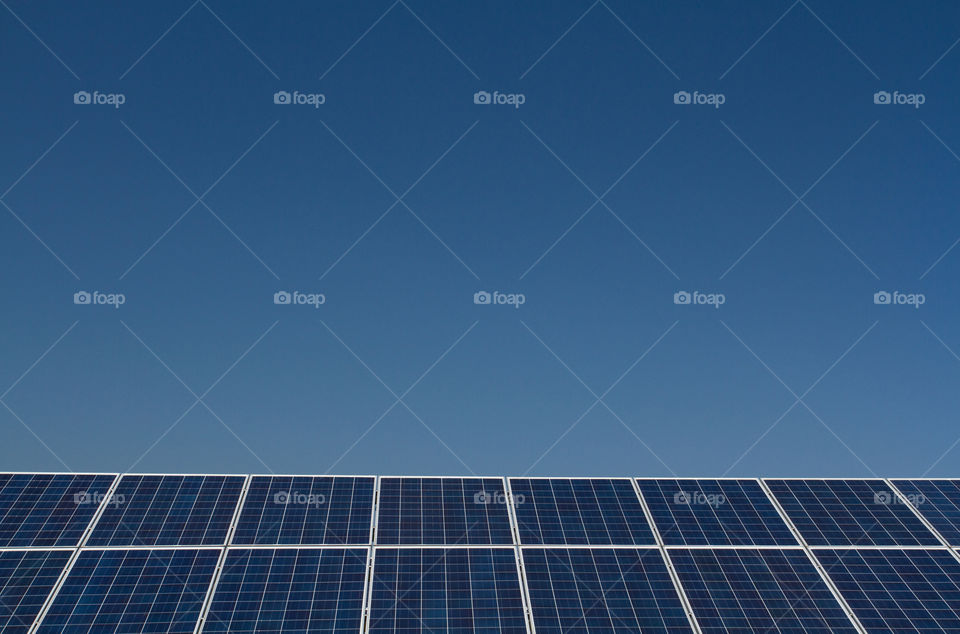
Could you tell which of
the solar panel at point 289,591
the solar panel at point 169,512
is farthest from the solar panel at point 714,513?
the solar panel at point 169,512

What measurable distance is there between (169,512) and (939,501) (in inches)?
1099

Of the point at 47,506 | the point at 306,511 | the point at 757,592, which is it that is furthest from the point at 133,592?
the point at 757,592

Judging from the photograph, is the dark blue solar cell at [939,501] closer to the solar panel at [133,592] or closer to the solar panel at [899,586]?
the solar panel at [899,586]

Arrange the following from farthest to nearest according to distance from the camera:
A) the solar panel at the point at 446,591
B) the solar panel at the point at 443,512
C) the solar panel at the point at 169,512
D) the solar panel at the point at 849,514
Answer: the solar panel at the point at 849,514 → the solar panel at the point at 443,512 → the solar panel at the point at 169,512 → the solar panel at the point at 446,591

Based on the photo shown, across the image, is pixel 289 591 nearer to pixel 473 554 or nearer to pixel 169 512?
pixel 473 554

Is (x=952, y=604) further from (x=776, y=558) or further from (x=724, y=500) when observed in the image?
(x=724, y=500)

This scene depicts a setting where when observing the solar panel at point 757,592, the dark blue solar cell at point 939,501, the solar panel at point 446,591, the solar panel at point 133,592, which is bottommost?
the solar panel at point 133,592

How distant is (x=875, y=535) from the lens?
2481cm

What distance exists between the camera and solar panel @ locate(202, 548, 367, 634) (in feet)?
65.6

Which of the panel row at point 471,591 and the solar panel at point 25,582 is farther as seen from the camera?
the panel row at point 471,591

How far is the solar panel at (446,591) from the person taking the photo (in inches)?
793

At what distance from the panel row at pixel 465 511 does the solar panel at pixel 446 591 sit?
663mm

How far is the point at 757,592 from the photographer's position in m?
22.0

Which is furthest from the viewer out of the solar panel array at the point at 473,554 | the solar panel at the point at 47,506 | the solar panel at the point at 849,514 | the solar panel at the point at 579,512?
the solar panel at the point at 849,514
